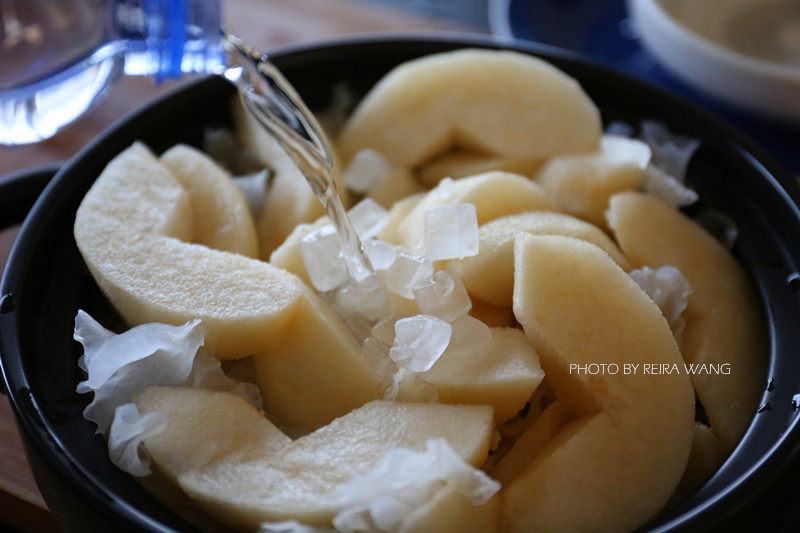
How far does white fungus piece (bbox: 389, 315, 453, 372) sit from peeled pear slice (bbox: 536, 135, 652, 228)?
0.95 ft

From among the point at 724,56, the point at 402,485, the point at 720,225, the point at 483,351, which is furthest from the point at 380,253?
the point at 724,56

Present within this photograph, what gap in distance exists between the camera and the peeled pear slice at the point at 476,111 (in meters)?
1.00

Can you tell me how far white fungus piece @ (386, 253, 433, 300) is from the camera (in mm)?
780

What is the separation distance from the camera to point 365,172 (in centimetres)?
100

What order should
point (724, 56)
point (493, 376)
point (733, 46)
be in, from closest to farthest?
point (493, 376) < point (724, 56) < point (733, 46)

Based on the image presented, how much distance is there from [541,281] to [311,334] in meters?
0.21

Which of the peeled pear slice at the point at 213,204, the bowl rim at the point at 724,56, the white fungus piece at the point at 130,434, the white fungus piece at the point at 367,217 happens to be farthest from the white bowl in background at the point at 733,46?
the white fungus piece at the point at 130,434

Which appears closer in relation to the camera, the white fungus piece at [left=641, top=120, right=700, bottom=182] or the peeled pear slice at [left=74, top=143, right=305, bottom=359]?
the peeled pear slice at [left=74, top=143, right=305, bottom=359]

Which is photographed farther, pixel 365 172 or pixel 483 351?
pixel 365 172

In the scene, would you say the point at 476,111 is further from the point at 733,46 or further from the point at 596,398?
the point at 733,46

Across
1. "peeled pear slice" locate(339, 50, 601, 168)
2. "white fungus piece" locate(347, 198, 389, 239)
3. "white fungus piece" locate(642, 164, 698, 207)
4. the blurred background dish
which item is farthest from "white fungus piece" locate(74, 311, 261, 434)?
the blurred background dish

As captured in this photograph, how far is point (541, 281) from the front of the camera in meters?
0.73

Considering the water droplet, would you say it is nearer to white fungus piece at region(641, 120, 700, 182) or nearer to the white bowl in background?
white fungus piece at region(641, 120, 700, 182)

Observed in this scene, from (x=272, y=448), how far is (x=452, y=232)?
0.26m
